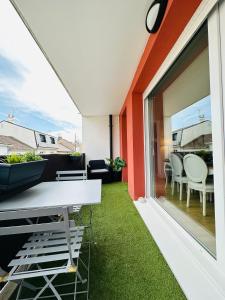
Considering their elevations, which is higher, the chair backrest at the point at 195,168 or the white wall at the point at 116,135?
the white wall at the point at 116,135

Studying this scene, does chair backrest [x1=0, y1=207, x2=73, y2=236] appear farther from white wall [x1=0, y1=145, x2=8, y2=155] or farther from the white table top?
white wall [x1=0, y1=145, x2=8, y2=155]

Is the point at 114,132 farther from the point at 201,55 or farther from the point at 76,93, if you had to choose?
the point at 201,55

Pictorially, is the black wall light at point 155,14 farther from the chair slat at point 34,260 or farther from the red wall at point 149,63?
the chair slat at point 34,260

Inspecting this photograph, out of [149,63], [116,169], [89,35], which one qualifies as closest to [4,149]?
[89,35]

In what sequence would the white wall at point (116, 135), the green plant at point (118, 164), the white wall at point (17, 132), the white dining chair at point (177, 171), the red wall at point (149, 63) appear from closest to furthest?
the red wall at point (149, 63)
the white wall at point (17, 132)
the white dining chair at point (177, 171)
the green plant at point (118, 164)
the white wall at point (116, 135)

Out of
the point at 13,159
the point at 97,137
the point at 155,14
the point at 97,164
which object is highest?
the point at 155,14

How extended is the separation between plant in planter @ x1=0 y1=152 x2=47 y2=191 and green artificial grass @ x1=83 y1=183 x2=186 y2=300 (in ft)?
3.30

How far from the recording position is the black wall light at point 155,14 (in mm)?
1517

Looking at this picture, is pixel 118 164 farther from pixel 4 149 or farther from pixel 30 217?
pixel 30 217

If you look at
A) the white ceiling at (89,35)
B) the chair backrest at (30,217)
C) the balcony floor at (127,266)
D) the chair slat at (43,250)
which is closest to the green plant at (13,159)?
the chair backrest at (30,217)

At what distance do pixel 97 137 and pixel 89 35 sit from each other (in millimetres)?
5026

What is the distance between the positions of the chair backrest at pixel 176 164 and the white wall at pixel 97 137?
162 inches

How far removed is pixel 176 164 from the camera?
2939mm

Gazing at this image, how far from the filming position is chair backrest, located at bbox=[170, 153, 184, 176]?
2.79 meters
